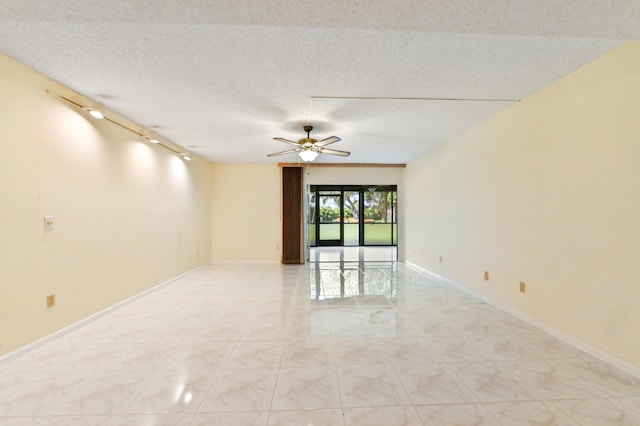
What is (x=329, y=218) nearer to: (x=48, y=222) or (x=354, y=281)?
(x=354, y=281)

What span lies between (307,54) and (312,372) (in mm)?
2350

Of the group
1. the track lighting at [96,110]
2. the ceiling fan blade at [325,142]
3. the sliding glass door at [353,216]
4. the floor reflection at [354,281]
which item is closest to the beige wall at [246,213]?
the floor reflection at [354,281]

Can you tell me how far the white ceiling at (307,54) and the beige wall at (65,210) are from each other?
1.19 feet

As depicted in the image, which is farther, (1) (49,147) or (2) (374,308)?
(2) (374,308)

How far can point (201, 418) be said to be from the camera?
154cm

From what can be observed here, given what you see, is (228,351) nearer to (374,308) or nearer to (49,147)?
(374,308)

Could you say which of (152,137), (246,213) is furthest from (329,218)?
(152,137)

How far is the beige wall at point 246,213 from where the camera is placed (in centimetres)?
658

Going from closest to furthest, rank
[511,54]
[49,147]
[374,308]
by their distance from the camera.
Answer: [511,54] → [49,147] → [374,308]

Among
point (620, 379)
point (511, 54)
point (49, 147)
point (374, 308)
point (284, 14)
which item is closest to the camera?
point (284, 14)

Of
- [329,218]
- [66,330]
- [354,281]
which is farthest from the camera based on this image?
[329,218]

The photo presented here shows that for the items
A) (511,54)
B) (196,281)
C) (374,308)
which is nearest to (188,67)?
(511,54)

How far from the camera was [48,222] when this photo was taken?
2453 millimetres

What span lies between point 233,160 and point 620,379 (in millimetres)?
6262
